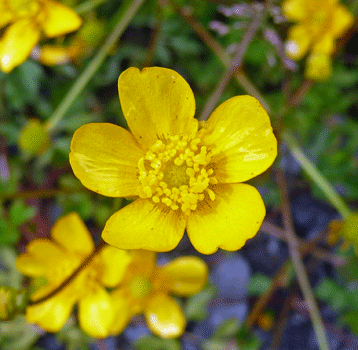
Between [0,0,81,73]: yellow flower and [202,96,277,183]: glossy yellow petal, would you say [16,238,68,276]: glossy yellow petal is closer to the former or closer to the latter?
[0,0,81,73]: yellow flower

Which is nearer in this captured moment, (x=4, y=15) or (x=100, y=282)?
(x=4, y=15)

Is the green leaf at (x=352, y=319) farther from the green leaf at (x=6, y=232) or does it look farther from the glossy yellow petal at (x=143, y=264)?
the green leaf at (x=6, y=232)

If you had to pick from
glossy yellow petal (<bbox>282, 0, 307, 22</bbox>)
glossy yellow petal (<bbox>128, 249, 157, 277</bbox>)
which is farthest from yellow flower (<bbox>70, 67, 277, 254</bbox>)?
glossy yellow petal (<bbox>282, 0, 307, 22</bbox>)

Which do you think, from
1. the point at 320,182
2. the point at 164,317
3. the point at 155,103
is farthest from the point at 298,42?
the point at 164,317

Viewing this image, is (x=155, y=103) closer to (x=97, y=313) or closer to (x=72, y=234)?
(x=72, y=234)

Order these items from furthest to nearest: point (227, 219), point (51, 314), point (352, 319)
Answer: point (352, 319) < point (51, 314) < point (227, 219)

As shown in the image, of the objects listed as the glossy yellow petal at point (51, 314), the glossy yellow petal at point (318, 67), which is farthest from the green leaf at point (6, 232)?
the glossy yellow petal at point (318, 67)
